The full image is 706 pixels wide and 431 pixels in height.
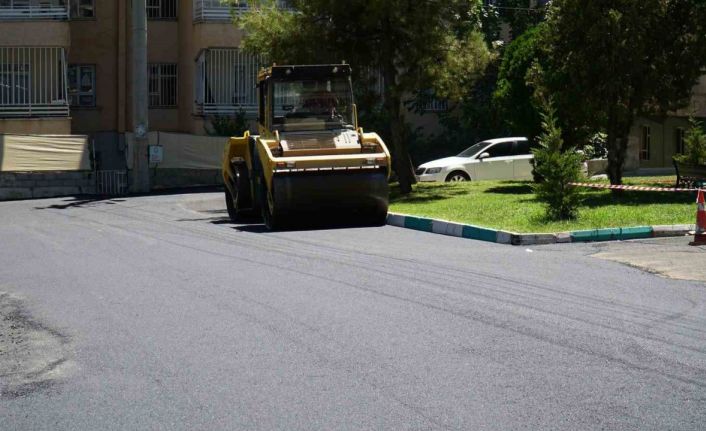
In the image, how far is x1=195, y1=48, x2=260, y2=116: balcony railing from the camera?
123 ft

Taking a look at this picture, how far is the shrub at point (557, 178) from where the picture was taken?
59.5 feet

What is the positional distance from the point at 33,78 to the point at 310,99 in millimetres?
18894

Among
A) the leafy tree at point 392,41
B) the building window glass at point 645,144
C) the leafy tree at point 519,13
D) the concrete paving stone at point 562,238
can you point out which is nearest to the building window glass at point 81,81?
the leafy tree at point 392,41

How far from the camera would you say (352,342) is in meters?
8.87

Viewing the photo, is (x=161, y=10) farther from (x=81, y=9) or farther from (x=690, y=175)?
(x=690, y=175)

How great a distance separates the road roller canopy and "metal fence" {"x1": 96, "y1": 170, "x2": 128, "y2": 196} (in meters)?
15.1

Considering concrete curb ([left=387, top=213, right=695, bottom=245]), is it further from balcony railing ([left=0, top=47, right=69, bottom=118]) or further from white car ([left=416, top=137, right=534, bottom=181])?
balcony railing ([left=0, top=47, right=69, bottom=118])

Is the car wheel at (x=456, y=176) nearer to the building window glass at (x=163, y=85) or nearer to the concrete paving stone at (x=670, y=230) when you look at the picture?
the building window glass at (x=163, y=85)

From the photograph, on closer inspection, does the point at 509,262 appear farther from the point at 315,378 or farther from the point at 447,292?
the point at 315,378

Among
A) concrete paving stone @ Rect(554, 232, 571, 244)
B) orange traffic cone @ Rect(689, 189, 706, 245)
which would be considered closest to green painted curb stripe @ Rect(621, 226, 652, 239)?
concrete paving stone @ Rect(554, 232, 571, 244)

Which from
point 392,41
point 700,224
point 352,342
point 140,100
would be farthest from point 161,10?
point 352,342

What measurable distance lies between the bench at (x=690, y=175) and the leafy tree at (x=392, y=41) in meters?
6.55

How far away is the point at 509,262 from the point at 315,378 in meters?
6.55

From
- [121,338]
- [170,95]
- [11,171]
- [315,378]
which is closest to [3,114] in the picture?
[11,171]
